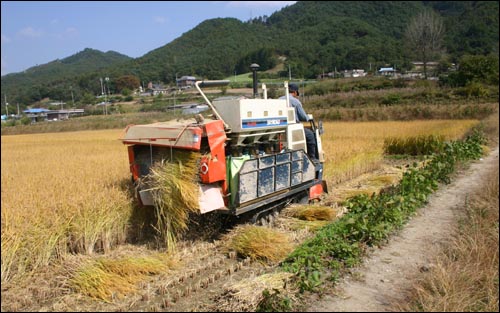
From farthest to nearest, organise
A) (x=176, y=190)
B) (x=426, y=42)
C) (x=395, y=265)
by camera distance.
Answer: (x=426, y=42), (x=176, y=190), (x=395, y=265)

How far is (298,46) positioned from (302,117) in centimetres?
4794

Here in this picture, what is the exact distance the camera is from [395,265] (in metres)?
5.55

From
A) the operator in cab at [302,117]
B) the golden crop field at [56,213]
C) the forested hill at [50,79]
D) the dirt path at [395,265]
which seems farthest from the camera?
the forested hill at [50,79]

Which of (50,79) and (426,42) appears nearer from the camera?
(50,79)

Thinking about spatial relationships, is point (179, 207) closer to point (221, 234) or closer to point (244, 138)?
point (221, 234)

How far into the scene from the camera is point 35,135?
22172 millimetres

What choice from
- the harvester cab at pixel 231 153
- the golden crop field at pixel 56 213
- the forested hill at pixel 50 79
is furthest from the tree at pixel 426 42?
the golden crop field at pixel 56 213

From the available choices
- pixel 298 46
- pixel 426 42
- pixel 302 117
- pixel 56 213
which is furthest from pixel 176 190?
pixel 298 46

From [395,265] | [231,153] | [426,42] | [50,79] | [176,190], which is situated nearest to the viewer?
[395,265]

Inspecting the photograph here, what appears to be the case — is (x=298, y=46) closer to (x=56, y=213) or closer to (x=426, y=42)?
(x=426, y=42)

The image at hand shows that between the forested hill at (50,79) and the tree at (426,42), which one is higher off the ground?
the tree at (426,42)

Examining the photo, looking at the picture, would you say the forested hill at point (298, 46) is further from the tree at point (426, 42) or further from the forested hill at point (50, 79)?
the tree at point (426, 42)

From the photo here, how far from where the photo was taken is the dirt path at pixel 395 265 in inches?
179

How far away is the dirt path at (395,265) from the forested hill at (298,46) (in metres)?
5.70
